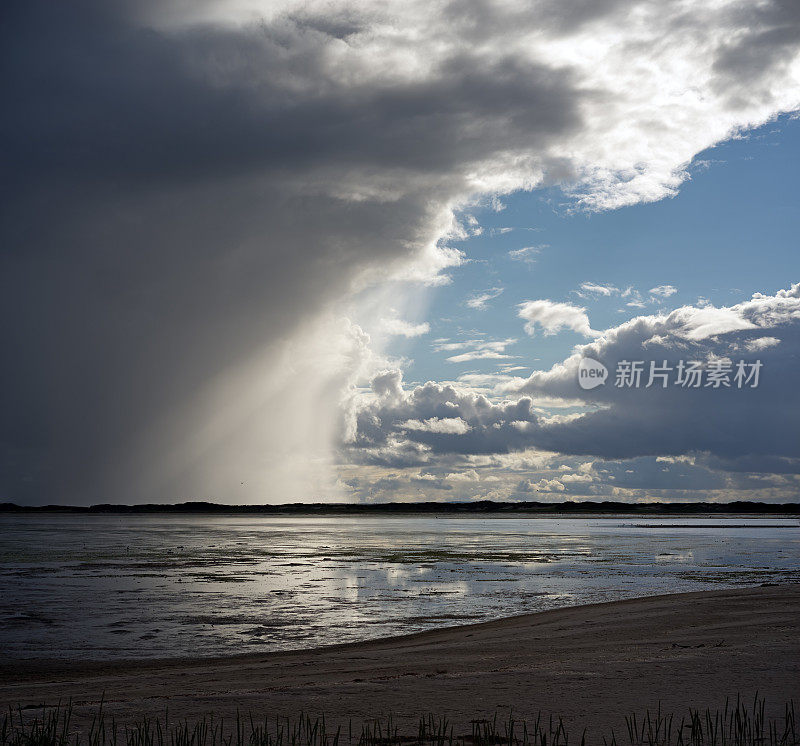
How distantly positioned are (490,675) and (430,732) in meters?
3.64

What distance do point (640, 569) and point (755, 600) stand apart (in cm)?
1696

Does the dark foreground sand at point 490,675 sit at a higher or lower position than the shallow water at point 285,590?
higher

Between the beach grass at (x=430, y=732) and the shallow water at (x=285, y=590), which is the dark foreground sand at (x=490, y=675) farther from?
the shallow water at (x=285, y=590)

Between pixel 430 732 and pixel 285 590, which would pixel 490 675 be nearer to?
pixel 430 732

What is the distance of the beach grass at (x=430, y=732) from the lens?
789 centimetres

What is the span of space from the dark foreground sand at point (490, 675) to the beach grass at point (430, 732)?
334 millimetres

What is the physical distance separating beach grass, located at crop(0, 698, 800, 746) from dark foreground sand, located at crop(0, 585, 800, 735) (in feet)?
1.09

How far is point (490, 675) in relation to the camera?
11.7 metres

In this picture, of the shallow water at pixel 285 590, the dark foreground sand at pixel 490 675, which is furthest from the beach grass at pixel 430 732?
the shallow water at pixel 285 590

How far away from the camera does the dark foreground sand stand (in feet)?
31.9

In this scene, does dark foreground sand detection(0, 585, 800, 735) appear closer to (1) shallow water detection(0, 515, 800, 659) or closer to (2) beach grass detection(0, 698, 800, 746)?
(2) beach grass detection(0, 698, 800, 746)

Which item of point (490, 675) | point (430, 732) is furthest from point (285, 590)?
point (430, 732)

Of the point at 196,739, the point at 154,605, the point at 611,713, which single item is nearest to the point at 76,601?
the point at 154,605

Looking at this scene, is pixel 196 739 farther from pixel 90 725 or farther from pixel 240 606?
pixel 240 606
